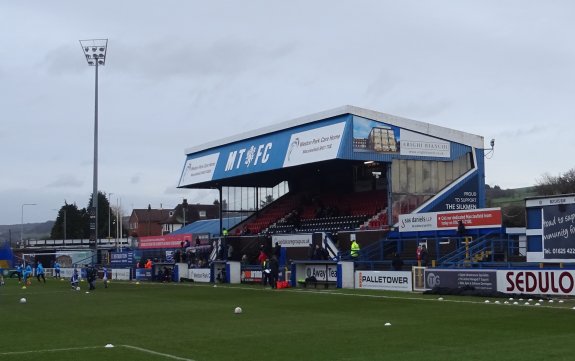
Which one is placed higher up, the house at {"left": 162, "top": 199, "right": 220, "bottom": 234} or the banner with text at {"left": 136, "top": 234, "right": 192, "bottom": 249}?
the house at {"left": 162, "top": 199, "right": 220, "bottom": 234}

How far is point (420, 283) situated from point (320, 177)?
2855cm

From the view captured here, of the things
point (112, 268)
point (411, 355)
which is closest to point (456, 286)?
point (411, 355)

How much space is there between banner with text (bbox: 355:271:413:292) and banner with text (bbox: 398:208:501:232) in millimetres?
6414

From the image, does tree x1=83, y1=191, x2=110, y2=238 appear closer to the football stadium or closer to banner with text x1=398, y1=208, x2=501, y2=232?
the football stadium

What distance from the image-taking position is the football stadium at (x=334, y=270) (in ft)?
54.3

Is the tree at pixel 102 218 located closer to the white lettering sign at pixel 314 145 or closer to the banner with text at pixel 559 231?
the white lettering sign at pixel 314 145

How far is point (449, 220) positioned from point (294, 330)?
23.7 meters

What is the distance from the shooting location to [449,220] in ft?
135

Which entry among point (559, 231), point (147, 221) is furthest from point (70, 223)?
point (559, 231)

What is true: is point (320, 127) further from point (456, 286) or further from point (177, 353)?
point (177, 353)

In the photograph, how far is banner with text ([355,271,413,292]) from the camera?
34.3 meters

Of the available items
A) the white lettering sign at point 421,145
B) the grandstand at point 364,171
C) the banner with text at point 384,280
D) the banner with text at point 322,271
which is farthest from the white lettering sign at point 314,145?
the banner with text at point 384,280

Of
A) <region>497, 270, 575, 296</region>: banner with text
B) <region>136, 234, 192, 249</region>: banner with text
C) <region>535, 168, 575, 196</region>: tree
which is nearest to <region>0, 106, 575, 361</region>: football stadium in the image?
<region>497, 270, 575, 296</region>: banner with text

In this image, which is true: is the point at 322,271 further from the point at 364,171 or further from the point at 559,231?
the point at 364,171
